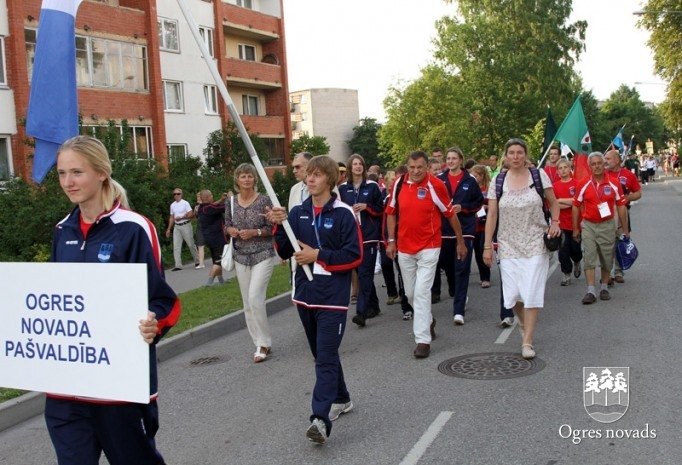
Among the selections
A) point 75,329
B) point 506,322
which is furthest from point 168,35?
point 75,329

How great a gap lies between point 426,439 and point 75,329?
264cm

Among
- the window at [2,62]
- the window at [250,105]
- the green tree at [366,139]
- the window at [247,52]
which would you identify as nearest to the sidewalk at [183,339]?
the window at [2,62]

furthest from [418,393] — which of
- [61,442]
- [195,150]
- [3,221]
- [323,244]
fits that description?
[195,150]

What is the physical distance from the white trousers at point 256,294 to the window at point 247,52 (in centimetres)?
3431

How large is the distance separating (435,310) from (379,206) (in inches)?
62.5

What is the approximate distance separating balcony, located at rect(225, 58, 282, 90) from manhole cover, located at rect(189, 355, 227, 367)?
30742 millimetres

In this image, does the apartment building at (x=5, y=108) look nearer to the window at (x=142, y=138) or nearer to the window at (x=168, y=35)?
the window at (x=142, y=138)

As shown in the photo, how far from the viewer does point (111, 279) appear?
3.09 meters

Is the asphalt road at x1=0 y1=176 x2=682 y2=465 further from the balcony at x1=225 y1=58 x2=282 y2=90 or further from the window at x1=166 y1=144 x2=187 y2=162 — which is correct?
the balcony at x1=225 y1=58 x2=282 y2=90

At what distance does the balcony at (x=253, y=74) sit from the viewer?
37.7 meters

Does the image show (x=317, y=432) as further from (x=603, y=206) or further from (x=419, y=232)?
(x=603, y=206)

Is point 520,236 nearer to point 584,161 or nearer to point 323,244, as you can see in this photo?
point 323,244

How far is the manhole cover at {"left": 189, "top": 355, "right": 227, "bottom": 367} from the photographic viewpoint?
7831 mm

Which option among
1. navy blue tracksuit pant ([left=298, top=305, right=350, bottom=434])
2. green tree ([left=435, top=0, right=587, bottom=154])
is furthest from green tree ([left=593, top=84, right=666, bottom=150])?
navy blue tracksuit pant ([left=298, top=305, right=350, bottom=434])
